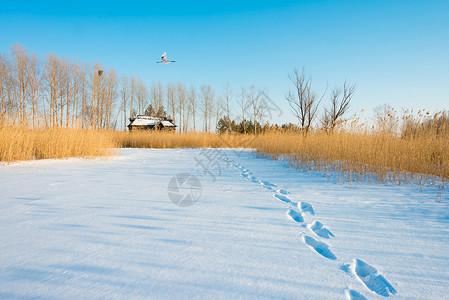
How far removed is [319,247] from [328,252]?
0.23 feet

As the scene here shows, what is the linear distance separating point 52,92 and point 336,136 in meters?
19.8

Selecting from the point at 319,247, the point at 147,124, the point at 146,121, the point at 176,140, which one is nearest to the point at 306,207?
the point at 319,247

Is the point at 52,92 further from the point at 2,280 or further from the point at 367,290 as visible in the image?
the point at 367,290

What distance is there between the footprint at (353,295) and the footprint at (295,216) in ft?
2.55

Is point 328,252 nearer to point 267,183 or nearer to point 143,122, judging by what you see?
point 267,183

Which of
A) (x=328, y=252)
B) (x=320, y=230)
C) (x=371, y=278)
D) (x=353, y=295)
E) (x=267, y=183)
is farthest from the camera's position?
(x=267, y=183)

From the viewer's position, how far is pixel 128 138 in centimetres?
1200

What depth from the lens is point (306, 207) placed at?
1.98 metres

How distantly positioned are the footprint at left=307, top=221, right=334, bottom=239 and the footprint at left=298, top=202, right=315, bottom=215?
258 millimetres

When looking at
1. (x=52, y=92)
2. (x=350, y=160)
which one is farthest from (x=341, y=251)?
(x=52, y=92)

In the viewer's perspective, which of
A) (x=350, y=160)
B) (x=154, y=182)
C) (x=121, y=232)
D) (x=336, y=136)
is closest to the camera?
(x=121, y=232)

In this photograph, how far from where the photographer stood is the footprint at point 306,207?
6.11ft

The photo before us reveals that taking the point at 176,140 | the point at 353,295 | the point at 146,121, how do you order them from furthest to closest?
the point at 146,121, the point at 176,140, the point at 353,295

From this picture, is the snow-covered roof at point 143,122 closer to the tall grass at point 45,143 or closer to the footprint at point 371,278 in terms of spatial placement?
the tall grass at point 45,143
